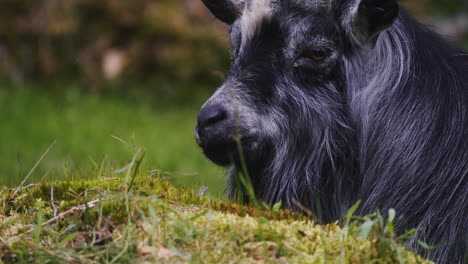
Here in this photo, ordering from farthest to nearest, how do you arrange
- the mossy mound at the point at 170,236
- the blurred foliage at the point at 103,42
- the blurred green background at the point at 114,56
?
the blurred foliage at the point at 103,42, the blurred green background at the point at 114,56, the mossy mound at the point at 170,236

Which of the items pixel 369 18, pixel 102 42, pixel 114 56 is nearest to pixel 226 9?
pixel 369 18

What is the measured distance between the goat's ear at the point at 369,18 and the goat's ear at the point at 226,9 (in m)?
1.02

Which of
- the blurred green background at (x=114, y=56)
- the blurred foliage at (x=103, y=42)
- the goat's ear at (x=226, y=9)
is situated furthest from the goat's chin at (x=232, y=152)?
the blurred foliage at (x=103, y=42)

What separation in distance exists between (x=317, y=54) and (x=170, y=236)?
1.78 m

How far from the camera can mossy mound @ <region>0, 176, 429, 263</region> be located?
2.66 metres

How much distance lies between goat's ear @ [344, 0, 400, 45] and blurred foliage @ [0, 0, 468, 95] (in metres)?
8.65

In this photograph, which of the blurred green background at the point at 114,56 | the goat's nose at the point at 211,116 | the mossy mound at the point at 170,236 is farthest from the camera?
the blurred green background at the point at 114,56

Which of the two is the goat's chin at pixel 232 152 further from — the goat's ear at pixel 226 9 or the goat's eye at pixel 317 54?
the goat's ear at pixel 226 9

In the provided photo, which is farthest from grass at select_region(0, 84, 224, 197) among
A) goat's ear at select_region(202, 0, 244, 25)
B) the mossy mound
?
the mossy mound

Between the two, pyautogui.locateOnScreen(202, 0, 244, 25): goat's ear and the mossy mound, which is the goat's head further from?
the mossy mound

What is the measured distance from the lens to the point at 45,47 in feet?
41.5

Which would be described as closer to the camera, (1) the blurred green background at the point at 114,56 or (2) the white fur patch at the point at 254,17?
(2) the white fur patch at the point at 254,17

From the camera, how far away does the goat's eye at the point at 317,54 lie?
161 inches

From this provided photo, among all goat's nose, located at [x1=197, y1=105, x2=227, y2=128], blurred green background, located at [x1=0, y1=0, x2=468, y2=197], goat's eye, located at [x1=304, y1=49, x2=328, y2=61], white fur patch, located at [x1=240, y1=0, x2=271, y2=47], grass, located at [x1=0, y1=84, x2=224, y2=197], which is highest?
white fur patch, located at [x1=240, y1=0, x2=271, y2=47]
